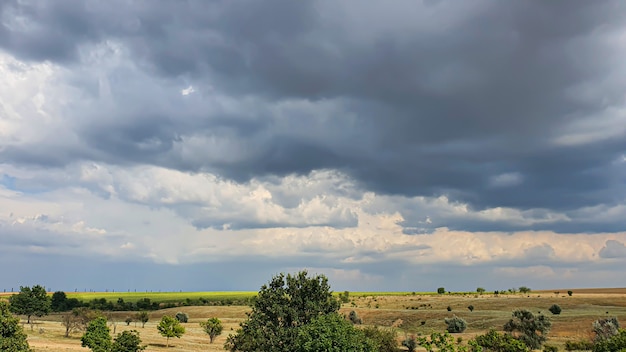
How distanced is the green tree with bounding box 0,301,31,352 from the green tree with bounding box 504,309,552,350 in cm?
8192

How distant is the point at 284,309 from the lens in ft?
127

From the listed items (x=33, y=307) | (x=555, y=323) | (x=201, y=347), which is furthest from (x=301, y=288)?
(x=33, y=307)

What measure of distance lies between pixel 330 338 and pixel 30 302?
11987cm

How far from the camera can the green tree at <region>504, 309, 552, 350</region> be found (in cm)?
8762

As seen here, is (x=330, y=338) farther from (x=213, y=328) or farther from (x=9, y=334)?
(x=213, y=328)

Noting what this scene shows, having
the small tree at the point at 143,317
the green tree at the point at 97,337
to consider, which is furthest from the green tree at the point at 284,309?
the small tree at the point at 143,317

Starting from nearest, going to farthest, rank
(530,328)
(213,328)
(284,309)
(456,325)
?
(284,309), (530,328), (213,328), (456,325)

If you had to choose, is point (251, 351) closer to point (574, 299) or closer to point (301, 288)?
point (301, 288)

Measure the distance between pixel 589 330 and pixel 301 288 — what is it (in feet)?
291

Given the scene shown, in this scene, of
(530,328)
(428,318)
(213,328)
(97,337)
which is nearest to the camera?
(97,337)

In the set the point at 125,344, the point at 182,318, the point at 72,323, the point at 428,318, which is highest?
the point at 125,344

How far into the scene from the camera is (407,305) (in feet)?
573

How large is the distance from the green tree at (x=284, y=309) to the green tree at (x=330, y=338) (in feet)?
9.99

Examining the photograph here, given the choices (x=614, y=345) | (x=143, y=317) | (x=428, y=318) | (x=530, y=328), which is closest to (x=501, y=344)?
(x=614, y=345)
